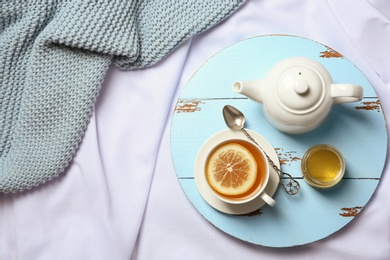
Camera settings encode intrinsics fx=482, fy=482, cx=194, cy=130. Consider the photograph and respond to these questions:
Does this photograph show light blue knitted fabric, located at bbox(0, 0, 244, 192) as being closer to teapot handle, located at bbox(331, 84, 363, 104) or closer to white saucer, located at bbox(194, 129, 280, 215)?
white saucer, located at bbox(194, 129, 280, 215)

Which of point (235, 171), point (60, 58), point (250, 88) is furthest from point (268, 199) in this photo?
point (60, 58)

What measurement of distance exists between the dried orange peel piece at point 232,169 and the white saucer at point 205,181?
35 millimetres

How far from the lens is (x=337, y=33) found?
1.06m

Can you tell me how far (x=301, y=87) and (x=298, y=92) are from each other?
1cm

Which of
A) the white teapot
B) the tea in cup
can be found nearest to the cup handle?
the tea in cup

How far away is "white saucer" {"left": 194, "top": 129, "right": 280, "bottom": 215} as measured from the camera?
941 millimetres

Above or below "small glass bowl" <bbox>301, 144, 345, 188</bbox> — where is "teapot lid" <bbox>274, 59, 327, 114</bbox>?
above

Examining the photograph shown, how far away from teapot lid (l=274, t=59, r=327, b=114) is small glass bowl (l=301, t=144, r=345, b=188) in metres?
0.15

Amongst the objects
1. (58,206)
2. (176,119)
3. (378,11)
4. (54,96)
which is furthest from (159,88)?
(378,11)

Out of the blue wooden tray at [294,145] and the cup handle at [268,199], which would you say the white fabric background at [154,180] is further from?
the cup handle at [268,199]

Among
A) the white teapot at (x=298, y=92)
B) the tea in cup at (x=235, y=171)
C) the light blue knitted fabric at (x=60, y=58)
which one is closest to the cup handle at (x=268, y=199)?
the tea in cup at (x=235, y=171)

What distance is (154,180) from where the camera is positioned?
1.04 meters

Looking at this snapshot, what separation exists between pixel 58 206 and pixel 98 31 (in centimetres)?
39

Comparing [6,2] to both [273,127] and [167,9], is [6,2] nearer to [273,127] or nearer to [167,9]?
[167,9]
